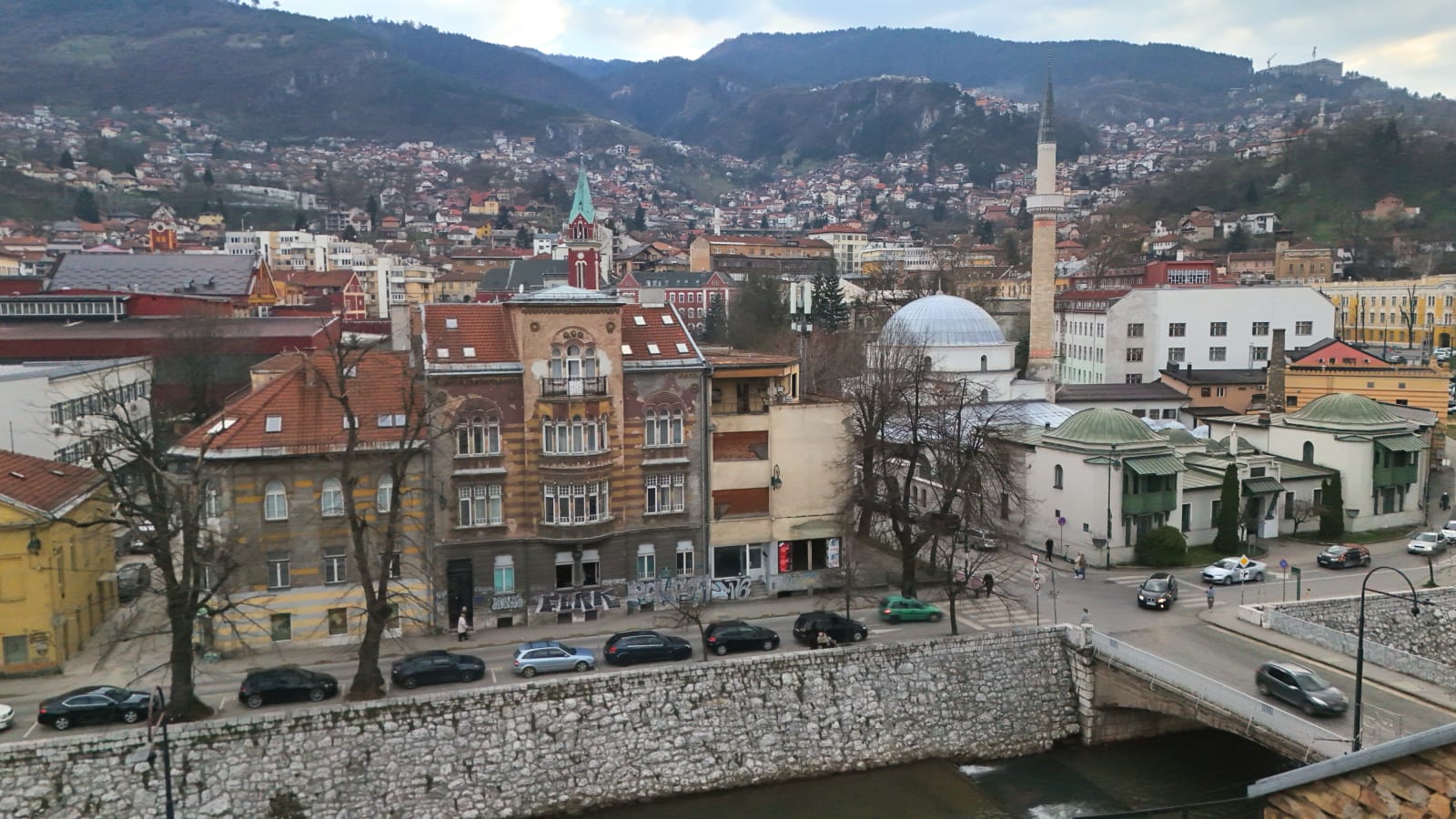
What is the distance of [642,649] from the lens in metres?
26.4

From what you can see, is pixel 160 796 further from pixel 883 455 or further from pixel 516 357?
pixel 883 455

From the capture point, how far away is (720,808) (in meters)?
24.3

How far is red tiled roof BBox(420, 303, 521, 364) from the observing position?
1184 inches

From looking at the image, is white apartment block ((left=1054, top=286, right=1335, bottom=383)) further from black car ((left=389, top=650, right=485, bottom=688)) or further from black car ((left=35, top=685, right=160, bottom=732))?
black car ((left=35, top=685, right=160, bottom=732))

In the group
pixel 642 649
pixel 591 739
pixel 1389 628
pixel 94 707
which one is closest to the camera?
pixel 94 707

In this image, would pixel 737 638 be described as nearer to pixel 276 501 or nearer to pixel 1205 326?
pixel 276 501

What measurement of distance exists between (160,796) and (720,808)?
12.0 m

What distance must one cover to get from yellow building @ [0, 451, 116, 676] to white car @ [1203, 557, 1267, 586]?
3344cm

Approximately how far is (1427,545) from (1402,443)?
230 inches

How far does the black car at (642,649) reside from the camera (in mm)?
26328

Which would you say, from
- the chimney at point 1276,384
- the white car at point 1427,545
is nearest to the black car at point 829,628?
the white car at point 1427,545

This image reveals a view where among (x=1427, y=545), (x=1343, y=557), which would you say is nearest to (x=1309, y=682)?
(x=1343, y=557)

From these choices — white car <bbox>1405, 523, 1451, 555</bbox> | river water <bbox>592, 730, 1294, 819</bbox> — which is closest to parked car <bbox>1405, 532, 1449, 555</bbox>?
white car <bbox>1405, 523, 1451, 555</bbox>

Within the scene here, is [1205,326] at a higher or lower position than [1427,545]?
higher
